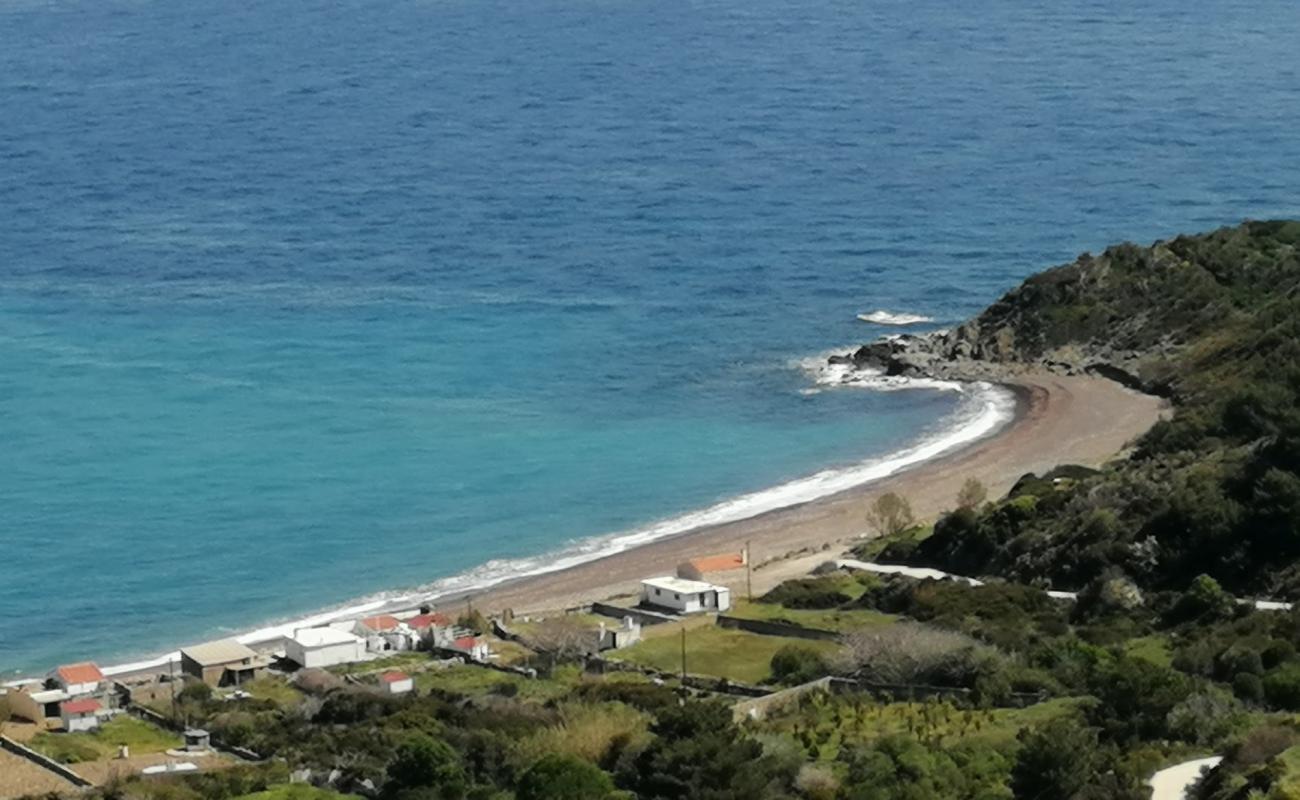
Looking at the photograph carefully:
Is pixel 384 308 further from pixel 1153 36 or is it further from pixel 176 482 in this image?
pixel 1153 36

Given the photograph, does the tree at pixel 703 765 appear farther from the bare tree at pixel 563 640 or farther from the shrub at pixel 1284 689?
the bare tree at pixel 563 640

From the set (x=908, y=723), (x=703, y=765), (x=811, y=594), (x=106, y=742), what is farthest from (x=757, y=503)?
(x=703, y=765)

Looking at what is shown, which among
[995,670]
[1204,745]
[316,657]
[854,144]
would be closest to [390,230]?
[854,144]

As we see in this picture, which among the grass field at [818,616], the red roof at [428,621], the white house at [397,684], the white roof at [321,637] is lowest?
the white house at [397,684]

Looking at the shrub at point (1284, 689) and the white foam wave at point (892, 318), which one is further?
the white foam wave at point (892, 318)

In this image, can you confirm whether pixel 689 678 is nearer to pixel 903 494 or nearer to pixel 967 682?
pixel 967 682

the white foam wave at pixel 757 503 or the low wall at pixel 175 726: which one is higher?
the white foam wave at pixel 757 503

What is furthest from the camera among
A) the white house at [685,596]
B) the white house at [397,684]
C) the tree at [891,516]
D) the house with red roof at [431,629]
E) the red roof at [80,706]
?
the tree at [891,516]

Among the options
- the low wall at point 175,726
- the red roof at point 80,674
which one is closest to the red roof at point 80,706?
the low wall at point 175,726
